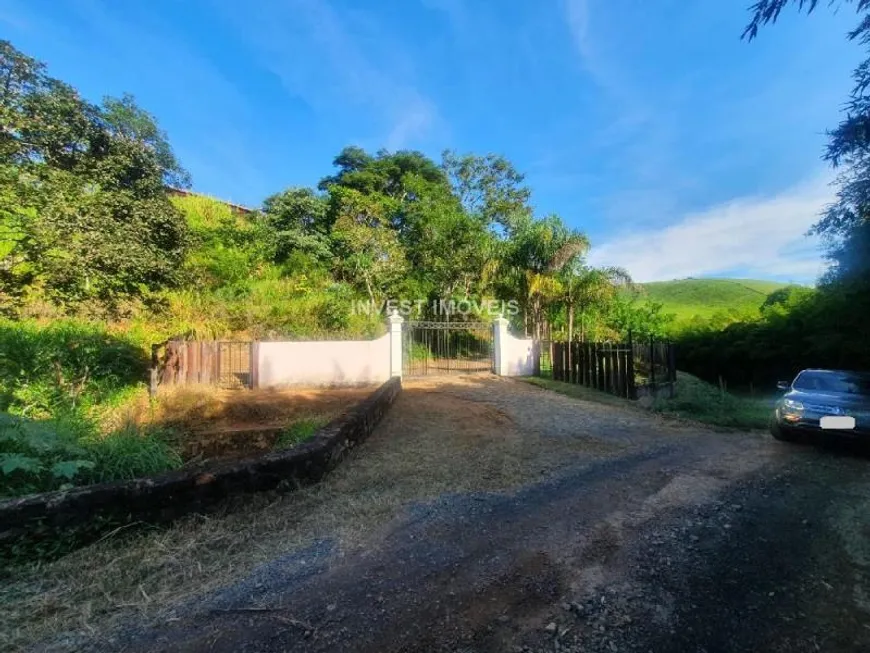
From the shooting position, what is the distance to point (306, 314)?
1307 cm

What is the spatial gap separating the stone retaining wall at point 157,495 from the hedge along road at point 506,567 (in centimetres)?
17

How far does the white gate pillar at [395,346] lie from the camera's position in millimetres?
11398

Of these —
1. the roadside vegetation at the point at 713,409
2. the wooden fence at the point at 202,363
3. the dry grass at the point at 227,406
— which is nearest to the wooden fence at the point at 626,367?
the roadside vegetation at the point at 713,409

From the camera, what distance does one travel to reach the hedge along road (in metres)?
→ 1.94

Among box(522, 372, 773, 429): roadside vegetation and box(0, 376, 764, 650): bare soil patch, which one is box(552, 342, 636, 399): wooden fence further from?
box(0, 376, 764, 650): bare soil patch

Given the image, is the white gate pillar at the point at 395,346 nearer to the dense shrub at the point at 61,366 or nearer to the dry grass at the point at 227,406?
the dry grass at the point at 227,406

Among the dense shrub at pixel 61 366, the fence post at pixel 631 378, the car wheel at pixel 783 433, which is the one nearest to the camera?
the car wheel at pixel 783 433

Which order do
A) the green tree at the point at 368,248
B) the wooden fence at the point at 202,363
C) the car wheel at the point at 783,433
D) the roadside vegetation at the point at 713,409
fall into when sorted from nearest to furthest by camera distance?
the car wheel at the point at 783,433 → the roadside vegetation at the point at 713,409 → the wooden fence at the point at 202,363 → the green tree at the point at 368,248

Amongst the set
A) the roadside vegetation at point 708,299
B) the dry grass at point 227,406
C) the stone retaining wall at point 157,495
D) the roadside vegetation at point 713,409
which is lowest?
the roadside vegetation at point 713,409

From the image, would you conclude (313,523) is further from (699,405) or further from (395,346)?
(395,346)

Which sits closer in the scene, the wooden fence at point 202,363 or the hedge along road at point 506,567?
the hedge along road at point 506,567

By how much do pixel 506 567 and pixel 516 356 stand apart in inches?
433

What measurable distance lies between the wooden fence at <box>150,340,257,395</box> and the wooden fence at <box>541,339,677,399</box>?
8626mm

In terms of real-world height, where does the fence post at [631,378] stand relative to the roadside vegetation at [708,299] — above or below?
below
